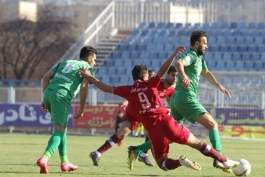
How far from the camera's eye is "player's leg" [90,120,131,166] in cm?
1380

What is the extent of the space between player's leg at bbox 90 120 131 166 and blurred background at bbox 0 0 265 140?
52.9ft

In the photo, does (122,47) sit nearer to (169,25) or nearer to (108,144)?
(169,25)

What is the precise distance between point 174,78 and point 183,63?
1292mm

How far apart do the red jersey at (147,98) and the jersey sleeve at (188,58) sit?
0.75 m

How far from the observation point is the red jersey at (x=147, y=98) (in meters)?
12.2

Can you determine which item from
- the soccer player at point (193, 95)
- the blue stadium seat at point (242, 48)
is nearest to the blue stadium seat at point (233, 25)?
the blue stadium seat at point (242, 48)

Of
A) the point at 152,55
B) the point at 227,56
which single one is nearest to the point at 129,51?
the point at 152,55

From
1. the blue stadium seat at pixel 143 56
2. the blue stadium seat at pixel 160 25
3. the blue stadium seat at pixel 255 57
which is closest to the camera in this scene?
the blue stadium seat at pixel 255 57

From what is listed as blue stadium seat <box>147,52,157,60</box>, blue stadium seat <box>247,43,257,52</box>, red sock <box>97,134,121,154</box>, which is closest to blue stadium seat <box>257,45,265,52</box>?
blue stadium seat <box>247,43,257,52</box>

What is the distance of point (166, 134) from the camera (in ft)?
39.9

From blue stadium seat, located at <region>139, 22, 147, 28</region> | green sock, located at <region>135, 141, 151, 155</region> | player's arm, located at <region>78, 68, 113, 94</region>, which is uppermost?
player's arm, located at <region>78, 68, 113, 94</region>

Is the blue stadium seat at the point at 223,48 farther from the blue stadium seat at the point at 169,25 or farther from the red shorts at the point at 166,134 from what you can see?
the red shorts at the point at 166,134

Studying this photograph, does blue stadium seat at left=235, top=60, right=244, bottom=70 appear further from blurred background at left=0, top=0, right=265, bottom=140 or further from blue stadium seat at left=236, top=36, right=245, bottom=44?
blue stadium seat at left=236, top=36, right=245, bottom=44

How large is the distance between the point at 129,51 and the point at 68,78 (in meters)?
28.0
